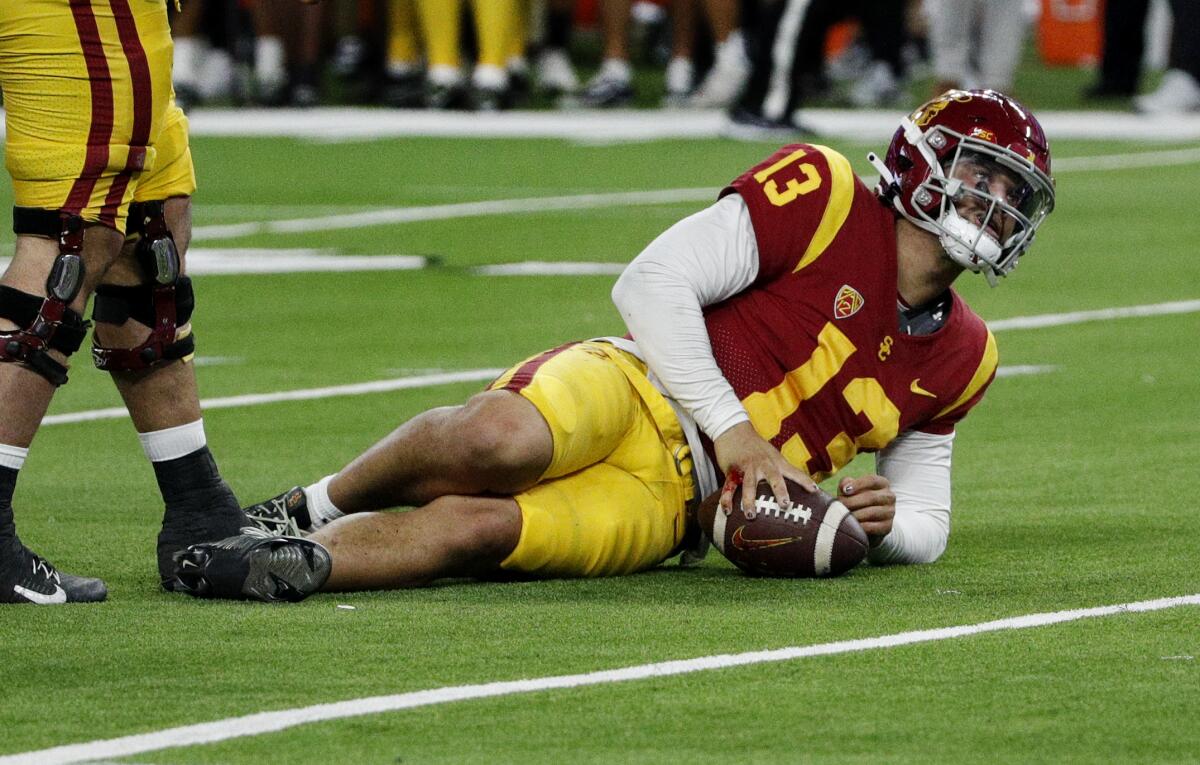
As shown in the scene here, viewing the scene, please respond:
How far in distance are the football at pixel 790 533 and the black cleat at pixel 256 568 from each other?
0.87m

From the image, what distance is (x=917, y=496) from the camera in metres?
5.82

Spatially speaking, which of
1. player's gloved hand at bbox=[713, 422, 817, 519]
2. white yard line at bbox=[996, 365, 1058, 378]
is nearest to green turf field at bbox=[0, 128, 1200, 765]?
Result: white yard line at bbox=[996, 365, 1058, 378]

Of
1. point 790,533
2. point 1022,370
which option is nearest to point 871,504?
point 790,533

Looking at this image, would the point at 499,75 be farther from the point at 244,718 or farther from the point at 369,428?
the point at 244,718

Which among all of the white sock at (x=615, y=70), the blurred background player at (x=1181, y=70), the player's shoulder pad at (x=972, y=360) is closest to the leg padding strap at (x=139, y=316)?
the player's shoulder pad at (x=972, y=360)

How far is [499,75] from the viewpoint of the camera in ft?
69.2

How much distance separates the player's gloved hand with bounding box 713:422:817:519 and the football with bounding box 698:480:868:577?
0.02 metres

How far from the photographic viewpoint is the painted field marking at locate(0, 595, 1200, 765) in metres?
3.91

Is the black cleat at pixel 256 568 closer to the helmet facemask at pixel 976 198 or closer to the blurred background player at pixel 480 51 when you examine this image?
the helmet facemask at pixel 976 198

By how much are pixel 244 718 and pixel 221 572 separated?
1.07 meters

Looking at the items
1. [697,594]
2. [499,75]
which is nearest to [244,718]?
[697,594]

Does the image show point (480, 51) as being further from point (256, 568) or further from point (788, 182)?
point (256, 568)

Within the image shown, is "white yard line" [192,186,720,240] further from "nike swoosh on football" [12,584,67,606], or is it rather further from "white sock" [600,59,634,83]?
"nike swoosh on football" [12,584,67,606]

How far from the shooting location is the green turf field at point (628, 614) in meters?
4.05
